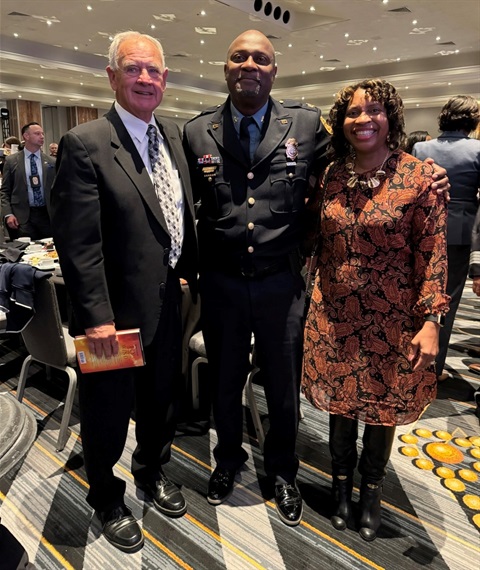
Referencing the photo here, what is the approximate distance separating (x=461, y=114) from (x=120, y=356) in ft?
8.20

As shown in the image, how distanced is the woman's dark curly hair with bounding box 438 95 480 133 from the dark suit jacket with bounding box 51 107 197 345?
7.08 feet

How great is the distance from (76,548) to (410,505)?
137 centimetres

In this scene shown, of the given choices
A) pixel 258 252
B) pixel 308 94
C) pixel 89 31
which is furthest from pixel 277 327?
pixel 308 94

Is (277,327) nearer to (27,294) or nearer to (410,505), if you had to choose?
(410,505)

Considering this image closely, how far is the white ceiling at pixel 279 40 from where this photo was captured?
27.1 feet

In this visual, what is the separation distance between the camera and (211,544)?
1.80 metres

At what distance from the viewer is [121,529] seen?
1.80 meters

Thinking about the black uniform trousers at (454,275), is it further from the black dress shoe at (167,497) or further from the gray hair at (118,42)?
the gray hair at (118,42)

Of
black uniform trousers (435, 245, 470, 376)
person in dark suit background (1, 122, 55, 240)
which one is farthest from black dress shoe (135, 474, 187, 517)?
person in dark suit background (1, 122, 55, 240)

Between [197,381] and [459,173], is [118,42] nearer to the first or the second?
[197,381]

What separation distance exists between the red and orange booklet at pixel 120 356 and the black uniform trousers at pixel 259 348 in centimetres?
36

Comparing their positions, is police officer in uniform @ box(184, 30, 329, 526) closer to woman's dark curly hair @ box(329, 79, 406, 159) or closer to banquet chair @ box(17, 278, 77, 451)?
woman's dark curly hair @ box(329, 79, 406, 159)

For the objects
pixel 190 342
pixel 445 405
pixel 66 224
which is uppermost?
pixel 66 224

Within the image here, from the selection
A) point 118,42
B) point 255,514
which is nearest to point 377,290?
point 255,514
